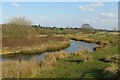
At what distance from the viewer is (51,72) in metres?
19.0

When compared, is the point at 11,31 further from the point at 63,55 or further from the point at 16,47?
the point at 63,55

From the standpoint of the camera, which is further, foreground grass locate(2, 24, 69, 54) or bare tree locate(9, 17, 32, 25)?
bare tree locate(9, 17, 32, 25)

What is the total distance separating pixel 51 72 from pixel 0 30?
58142 mm

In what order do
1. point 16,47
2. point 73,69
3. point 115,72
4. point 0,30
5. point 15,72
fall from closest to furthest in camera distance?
point 115,72, point 15,72, point 73,69, point 16,47, point 0,30

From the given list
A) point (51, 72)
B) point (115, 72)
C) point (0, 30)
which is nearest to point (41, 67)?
point (51, 72)

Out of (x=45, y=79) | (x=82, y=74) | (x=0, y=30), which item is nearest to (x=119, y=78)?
(x=82, y=74)

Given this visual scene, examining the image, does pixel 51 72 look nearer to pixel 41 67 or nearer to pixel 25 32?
pixel 41 67

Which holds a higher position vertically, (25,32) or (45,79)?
(25,32)

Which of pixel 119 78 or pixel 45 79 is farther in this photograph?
pixel 45 79

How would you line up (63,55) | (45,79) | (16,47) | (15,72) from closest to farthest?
1. (45,79)
2. (15,72)
3. (63,55)
4. (16,47)

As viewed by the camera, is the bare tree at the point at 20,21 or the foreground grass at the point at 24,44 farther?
the bare tree at the point at 20,21

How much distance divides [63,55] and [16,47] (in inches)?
787

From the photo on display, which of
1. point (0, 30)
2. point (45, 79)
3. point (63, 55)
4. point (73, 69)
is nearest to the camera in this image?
point (45, 79)

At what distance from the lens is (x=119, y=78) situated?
14.7 meters
